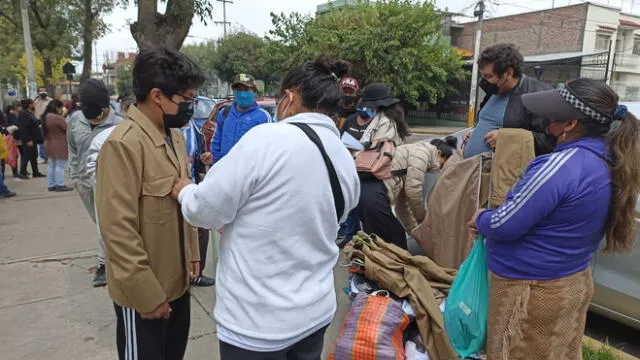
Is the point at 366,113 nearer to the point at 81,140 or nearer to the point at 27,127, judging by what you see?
the point at 81,140

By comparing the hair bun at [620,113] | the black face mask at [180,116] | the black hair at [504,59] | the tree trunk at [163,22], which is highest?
the tree trunk at [163,22]

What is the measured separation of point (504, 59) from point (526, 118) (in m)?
0.39

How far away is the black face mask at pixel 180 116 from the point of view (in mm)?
1867

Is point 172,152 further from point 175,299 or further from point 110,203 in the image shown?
point 175,299

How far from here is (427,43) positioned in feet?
66.4

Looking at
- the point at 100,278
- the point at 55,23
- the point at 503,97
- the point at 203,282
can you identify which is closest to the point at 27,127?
the point at 100,278

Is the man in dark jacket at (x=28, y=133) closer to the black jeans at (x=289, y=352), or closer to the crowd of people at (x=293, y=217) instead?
the crowd of people at (x=293, y=217)

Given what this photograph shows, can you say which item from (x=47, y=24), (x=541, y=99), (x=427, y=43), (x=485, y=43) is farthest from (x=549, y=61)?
(x=541, y=99)

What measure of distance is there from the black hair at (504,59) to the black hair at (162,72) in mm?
1930

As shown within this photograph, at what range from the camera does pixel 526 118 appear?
2.88 meters

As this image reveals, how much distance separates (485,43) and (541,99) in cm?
3385

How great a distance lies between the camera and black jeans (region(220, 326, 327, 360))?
1.53m

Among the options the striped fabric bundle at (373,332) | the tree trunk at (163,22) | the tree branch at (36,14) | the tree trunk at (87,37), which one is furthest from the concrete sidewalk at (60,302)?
the tree branch at (36,14)

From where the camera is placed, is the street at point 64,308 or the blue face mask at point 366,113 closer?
the street at point 64,308
